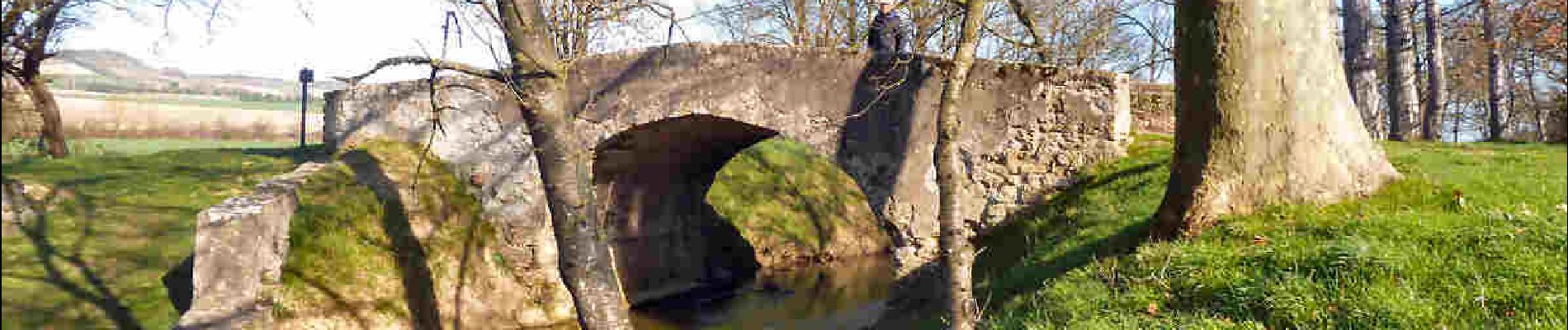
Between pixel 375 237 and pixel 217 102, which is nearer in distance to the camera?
pixel 375 237

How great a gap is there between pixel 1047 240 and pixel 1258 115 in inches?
82.4

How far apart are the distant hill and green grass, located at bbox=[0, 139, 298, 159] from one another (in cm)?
203

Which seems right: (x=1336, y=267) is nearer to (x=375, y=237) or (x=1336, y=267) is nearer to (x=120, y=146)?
(x=375, y=237)

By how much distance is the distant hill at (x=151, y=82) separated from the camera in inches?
927

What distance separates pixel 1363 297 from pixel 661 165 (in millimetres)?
9184

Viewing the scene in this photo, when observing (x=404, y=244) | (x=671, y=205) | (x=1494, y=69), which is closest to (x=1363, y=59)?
(x=1494, y=69)

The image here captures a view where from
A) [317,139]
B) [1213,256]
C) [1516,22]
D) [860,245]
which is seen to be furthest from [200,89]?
[1516,22]

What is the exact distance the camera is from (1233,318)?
159 inches

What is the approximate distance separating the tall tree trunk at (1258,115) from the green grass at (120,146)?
47.4 feet

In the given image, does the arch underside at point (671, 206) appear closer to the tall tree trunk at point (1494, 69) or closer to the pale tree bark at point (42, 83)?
the pale tree bark at point (42, 83)

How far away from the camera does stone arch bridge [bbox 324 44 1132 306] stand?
7445 millimetres

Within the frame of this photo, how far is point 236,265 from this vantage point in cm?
670

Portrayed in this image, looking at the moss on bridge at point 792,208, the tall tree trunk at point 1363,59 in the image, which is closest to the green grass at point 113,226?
the moss on bridge at point 792,208

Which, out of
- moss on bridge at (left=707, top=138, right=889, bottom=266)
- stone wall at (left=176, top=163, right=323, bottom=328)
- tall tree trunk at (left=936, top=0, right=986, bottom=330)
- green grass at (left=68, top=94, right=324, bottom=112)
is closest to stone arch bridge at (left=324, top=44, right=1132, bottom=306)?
tall tree trunk at (left=936, top=0, right=986, bottom=330)
